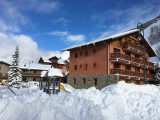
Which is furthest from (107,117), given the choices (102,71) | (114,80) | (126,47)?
(126,47)

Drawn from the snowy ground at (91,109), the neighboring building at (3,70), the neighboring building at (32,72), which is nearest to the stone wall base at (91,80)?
the snowy ground at (91,109)

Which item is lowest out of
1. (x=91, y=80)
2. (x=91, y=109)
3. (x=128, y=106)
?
(x=128, y=106)

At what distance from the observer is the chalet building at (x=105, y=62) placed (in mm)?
22516

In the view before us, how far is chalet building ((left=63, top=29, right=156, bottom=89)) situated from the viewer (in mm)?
22516

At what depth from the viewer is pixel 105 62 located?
23094 millimetres

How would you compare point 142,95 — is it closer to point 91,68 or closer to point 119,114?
point 119,114

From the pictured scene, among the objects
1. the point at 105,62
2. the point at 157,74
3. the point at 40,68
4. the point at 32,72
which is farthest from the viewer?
the point at 40,68

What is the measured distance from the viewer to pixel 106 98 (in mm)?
9492

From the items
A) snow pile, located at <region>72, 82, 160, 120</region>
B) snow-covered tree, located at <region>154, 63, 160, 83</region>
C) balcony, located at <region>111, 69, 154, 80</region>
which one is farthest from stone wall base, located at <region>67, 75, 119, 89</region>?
snow-covered tree, located at <region>154, 63, 160, 83</region>

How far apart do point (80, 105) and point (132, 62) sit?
18838 millimetres

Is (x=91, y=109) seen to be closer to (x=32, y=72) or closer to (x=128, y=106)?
(x=128, y=106)

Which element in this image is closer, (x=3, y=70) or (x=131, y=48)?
(x=131, y=48)

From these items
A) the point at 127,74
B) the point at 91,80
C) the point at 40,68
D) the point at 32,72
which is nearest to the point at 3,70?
the point at 32,72

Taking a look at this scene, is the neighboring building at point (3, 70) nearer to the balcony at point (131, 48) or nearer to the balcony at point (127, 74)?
the balcony at point (127, 74)
